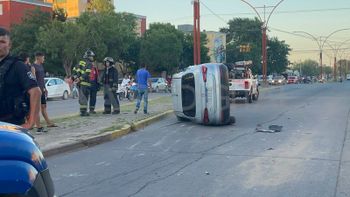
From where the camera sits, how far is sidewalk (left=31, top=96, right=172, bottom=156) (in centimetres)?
994

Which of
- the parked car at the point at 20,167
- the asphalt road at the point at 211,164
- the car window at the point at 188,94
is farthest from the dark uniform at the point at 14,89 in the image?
the car window at the point at 188,94

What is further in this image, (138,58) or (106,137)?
(138,58)

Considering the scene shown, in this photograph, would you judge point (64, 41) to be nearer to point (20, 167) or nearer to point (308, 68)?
point (20, 167)

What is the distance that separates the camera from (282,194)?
252 inches

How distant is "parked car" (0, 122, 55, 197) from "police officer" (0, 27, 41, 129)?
1419mm

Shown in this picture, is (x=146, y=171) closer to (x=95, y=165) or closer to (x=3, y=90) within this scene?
(x=95, y=165)

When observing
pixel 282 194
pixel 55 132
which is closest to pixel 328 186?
pixel 282 194

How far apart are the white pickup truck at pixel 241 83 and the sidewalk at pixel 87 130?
9.43 m

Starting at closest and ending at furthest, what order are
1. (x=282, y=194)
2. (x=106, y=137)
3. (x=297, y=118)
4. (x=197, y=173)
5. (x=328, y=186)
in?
(x=282, y=194) → (x=328, y=186) → (x=197, y=173) → (x=106, y=137) → (x=297, y=118)

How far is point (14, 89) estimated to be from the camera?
476 centimetres

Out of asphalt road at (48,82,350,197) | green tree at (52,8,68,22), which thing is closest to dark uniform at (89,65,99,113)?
asphalt road at (48,82,350,197)

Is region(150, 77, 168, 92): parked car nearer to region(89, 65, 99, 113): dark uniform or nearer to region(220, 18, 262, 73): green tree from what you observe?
region(89, 65, 99, 113): dark uniform

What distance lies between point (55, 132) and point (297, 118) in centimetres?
796

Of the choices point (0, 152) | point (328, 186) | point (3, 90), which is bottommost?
point (328, 186)
